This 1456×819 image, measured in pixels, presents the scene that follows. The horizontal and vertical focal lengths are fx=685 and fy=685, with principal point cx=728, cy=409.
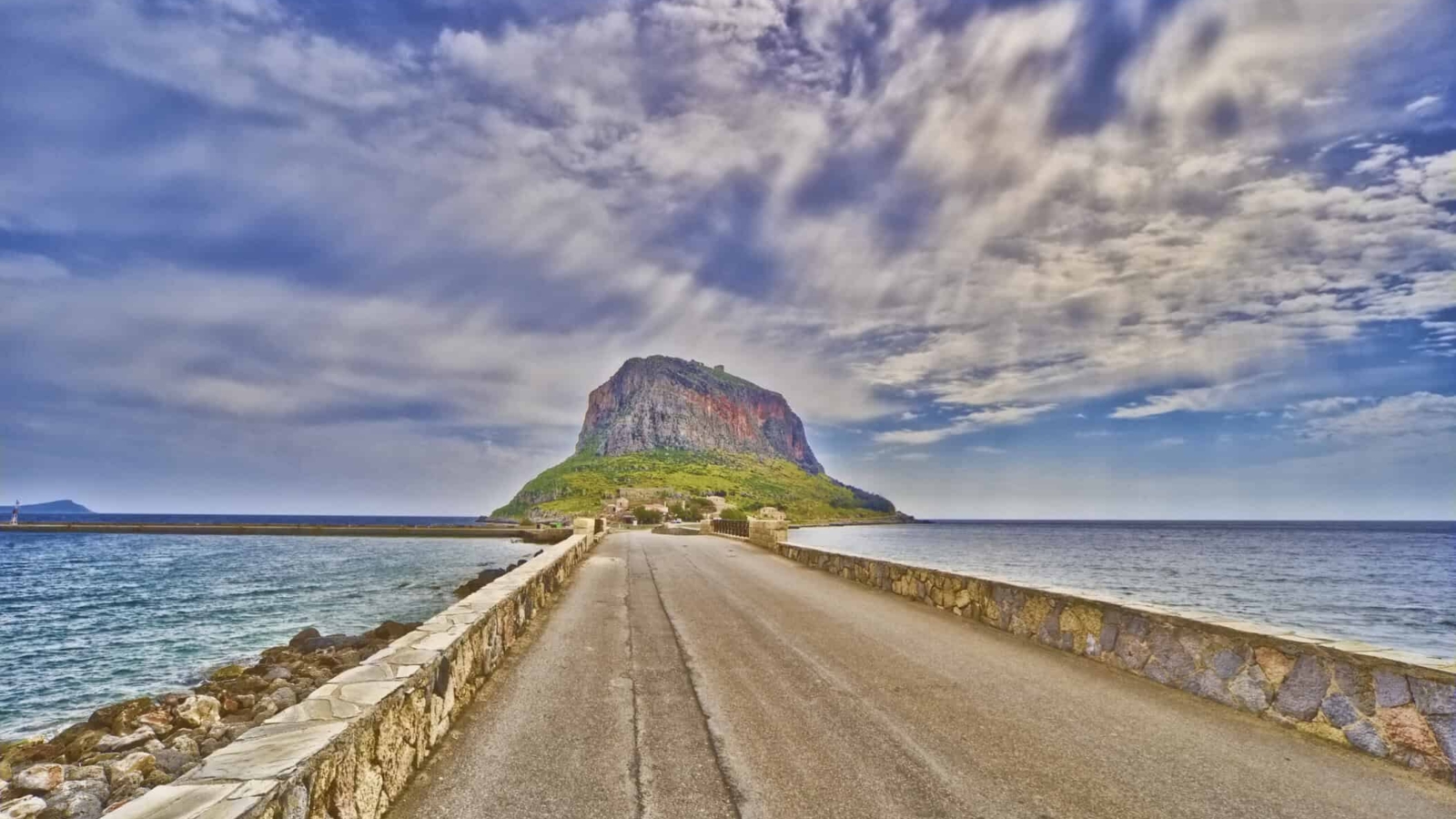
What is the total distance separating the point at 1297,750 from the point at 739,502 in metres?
128

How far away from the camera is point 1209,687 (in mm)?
6352

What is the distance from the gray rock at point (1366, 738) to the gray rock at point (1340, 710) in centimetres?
5

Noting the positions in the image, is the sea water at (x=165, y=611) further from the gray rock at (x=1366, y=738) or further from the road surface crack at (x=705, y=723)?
the gray rock at (x=1366, y=738)

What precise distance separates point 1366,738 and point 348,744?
692 centimetres

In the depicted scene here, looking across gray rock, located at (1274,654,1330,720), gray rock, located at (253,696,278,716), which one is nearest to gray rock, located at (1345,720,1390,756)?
gray rock, located at (1274,654,1330,720)

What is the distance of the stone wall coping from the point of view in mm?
4923

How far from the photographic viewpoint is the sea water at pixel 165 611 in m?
15.2

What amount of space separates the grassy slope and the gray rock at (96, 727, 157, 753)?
4021 inches

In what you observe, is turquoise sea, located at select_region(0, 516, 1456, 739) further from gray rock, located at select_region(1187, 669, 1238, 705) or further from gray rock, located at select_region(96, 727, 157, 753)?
gray rock, located at select_region(96, 727, 157, 753)

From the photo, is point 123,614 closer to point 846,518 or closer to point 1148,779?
point 1148,779

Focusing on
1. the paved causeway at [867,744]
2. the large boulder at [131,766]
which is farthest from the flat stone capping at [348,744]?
the large boulder at [131,766]

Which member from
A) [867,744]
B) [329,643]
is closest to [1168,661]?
[867,744]

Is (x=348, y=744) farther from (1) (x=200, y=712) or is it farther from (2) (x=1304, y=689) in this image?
(1) (x=200, y=712)

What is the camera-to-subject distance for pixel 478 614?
7.37m
